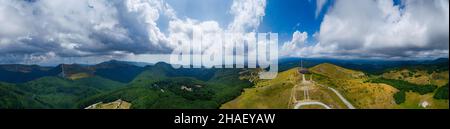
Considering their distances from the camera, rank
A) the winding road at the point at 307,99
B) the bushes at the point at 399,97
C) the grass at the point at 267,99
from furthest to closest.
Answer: the bushes at the point at 399,97
the grass at the point at 267,99
the winding road at the point at 307,99

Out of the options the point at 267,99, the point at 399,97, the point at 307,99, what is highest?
the point at 307,99

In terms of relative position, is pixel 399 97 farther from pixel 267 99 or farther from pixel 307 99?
pixel 267 99

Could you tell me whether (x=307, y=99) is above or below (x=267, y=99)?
above

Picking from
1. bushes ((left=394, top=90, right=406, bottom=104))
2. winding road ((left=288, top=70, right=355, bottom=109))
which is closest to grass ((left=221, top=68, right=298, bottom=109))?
winding road ((left=288, top=70, right=355, bottom=109))

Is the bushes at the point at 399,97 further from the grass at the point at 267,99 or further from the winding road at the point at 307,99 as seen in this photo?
the grass at the point at 267,99

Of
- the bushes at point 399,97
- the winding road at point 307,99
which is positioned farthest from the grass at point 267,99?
the bushes at point 399,97

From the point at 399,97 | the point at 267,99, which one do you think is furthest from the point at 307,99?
the point at 399,97
